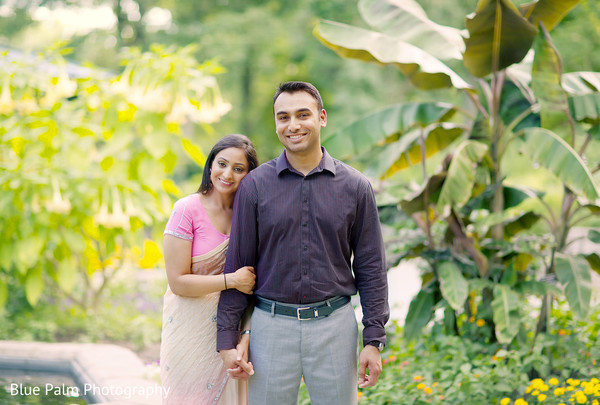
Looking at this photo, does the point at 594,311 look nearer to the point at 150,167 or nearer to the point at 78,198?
the point at 150,167

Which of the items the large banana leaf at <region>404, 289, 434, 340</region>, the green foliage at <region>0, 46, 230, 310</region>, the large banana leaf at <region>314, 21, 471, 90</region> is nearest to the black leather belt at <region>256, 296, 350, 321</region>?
the large banana leaf at <region>404, 289, 434, 340</region>

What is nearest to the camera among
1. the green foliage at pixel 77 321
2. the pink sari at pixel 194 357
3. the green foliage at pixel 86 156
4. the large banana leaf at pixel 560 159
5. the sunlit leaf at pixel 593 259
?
the pink sari at pixel 194 357

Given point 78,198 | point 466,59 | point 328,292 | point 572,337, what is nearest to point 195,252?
point 328,292

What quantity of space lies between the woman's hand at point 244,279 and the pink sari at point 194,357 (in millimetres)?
271

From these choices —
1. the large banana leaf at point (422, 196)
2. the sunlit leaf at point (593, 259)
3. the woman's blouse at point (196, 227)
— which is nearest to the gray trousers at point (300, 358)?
the woman's blouse at point (196, 227)

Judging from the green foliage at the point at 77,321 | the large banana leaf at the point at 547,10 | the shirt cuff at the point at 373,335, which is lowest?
the green foliage at the point at 77,321

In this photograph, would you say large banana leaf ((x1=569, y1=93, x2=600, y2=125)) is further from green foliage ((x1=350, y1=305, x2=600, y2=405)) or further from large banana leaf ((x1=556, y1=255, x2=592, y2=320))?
green foliage ((x1=350, y1=305, x2=600, y2=405))

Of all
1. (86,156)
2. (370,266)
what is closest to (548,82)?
(370,266)

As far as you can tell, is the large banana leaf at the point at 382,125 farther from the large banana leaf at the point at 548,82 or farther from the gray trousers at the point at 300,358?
the gray trousers at the point at 300,358

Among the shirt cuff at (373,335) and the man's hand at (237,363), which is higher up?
the shirt cuff at (373,335)

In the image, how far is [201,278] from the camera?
2.39 meters

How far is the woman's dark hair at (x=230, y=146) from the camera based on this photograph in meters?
2.49

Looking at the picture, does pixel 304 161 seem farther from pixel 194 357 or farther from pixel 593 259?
pixel 593 259

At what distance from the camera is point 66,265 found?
5.35 meters
